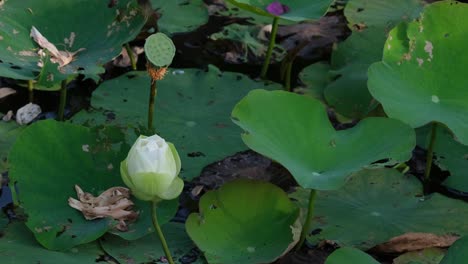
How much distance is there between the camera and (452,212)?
1798 mm

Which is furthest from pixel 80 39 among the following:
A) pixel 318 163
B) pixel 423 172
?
pixel 423 172

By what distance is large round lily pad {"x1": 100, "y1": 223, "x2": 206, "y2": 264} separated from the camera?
5.30 ft

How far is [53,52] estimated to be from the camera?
1951 millimetres

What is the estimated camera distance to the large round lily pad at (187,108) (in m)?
1.96

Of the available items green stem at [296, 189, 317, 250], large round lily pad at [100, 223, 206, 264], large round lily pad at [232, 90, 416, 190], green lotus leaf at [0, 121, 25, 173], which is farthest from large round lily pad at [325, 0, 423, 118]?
green lotus leaf at [0, 121, 25, 173]

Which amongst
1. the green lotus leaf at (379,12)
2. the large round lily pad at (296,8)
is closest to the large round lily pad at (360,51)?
the green lotus leaf at (379,12)

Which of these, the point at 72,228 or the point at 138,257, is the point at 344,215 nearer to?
the point at 138,257

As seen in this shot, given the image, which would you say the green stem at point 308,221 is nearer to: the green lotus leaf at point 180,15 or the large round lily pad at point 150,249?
the large round lily pad at point 150,249

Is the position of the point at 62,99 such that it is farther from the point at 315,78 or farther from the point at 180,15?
the point at 315,78

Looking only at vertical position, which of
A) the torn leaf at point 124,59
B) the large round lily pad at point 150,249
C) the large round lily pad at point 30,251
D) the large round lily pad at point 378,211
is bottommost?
the large round lily pad at point 150,249

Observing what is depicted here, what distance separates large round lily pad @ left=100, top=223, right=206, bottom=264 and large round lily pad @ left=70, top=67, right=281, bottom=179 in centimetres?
23

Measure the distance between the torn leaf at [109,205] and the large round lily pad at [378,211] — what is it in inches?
15.4

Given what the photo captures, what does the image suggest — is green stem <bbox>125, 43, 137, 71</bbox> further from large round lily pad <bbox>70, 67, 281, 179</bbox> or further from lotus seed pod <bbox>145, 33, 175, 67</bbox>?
lotus seed pod <bbox>145, 33, 175, 67</bbox>

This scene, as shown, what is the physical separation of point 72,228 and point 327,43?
3.98 feet
